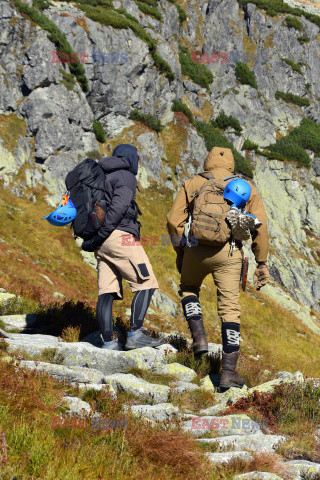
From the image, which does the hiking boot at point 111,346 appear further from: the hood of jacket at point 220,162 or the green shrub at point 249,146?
the green shrub at point 249,146

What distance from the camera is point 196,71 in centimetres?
4775

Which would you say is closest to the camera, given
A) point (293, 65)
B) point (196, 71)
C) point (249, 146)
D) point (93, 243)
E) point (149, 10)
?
point (93, 243)

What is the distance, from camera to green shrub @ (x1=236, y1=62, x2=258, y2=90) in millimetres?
51156

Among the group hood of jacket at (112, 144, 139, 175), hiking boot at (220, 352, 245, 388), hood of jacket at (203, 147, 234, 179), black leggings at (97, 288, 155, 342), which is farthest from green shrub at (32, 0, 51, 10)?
hiking boot at (220, 352, 245, 388)

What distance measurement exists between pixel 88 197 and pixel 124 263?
3.55 ft

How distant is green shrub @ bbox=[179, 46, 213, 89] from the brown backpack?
45338 millimetres

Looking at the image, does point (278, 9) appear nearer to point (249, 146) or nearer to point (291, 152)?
point (291, 152)

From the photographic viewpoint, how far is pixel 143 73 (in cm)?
3675

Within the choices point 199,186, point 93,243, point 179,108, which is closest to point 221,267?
point 199,186

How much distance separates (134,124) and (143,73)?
6.22 meters

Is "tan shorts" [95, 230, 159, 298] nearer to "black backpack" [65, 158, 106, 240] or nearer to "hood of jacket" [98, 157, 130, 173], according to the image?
"black backpack" [65, 158, 106, 240]

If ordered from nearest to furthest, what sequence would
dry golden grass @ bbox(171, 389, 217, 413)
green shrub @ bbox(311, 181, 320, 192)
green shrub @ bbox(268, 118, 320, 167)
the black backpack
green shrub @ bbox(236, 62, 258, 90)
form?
dry golden grass @ bbox(171, 389, 217, 413), the black backpack, green shrub @ bbox(311, 181, 320, 192), green shrub @ bbox(268, 118, 320, 167), green shrub @ bbox(236, 62, 258, 90)

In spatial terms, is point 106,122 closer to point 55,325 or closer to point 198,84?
point 198,84

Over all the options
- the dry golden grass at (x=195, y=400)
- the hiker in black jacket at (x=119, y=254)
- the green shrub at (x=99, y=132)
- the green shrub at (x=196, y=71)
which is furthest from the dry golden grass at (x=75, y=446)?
the green shrub at (x=196, y=71)
